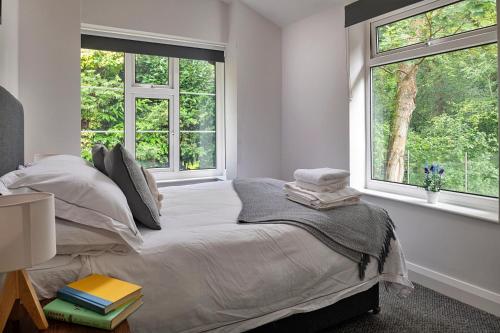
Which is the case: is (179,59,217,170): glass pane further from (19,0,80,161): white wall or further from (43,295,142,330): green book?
(43,295,142,330): green book

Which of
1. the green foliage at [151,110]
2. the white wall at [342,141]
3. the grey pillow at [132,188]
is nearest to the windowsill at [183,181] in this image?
the green foliage at [151,110]

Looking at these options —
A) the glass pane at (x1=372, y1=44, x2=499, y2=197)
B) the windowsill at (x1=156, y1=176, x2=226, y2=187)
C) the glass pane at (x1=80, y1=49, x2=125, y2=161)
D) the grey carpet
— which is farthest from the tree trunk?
the glass pane at (x1=80, y1=49, x2=125, y2=161)

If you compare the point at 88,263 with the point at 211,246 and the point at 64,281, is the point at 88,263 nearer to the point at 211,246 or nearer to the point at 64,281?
the point at 64,281

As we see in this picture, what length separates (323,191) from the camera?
6.81 feet

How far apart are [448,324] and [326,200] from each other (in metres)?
1.02

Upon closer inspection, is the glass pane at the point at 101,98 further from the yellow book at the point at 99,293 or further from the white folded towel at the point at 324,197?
the yellow book at the point at 99,293

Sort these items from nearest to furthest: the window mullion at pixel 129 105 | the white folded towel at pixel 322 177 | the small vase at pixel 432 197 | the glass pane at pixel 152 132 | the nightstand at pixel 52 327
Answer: the nightstand at pixel 52 327 → the white folded towel at pixel 322 177 → the small vase at pixel 432 197 → the window mullion at pixel 129 105 → the glass pane at pixel 152 132

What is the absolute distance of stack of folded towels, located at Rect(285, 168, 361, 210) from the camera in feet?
6.54

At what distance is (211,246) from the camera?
4.91ft

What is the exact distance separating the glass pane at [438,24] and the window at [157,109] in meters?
1.81

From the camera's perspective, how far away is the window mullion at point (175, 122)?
3.77m

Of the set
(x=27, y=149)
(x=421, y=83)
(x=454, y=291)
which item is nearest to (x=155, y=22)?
(x=27, y=149)

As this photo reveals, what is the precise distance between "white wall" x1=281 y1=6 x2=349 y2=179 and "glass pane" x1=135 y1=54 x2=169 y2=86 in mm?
1329

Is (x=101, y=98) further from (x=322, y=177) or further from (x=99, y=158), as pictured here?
(x=322, y=177)
